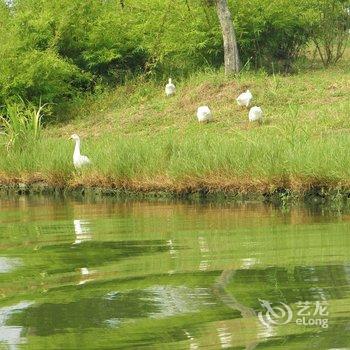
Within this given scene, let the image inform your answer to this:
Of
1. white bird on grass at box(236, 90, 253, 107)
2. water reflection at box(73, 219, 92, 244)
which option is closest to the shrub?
white bird on grass at box(236, 90, 253, 107)

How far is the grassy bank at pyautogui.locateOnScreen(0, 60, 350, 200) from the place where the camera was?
60.1ft

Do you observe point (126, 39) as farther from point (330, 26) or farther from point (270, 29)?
point (330, 26)

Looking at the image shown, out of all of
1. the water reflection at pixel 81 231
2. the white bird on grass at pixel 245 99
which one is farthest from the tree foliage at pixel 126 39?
the water reflection at pixel 81 231

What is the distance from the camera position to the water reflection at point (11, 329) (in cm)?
744

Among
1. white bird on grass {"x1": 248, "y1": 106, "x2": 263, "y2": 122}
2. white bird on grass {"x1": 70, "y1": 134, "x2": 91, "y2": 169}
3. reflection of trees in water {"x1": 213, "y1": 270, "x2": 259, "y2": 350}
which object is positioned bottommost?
reflection of trees in water {"x1": 213, "y1": 270, "x2": 259, "y2": 350}

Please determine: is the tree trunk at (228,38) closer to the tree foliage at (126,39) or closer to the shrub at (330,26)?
the tree foliage at (126,39)

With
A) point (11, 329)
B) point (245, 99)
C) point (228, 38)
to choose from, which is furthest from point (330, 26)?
point (11, 329)

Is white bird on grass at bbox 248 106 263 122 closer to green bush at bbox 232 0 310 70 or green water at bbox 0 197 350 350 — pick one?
green bush at bbox 232 0 310 70

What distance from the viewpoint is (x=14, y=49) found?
3438 centimetres

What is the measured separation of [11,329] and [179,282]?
6.99 feet

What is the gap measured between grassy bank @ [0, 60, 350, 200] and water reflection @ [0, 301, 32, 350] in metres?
9.16

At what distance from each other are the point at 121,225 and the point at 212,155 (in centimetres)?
417

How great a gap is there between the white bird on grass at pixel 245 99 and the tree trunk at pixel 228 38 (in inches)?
145

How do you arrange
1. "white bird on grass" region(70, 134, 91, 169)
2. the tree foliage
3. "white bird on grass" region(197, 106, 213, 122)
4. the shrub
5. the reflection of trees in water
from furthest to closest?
the shrub < the tree foliage < "white bird on grass" region(197, 106, 213, 122) < "white bird on grass" region(70, 134, 91, 169) < the reflection of trees in water
